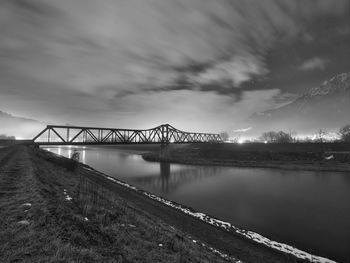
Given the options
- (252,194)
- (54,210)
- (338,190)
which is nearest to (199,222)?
(54,210)

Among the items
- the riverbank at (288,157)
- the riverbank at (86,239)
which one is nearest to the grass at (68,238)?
the riverbank at (86,239)

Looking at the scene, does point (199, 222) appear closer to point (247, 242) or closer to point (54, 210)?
point (247, 242)

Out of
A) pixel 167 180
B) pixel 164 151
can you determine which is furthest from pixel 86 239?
pixel 164 151

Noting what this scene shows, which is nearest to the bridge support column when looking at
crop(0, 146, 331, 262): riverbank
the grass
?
crop(0, 146, 331, 262): riverbank

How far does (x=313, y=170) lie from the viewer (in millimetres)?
57250

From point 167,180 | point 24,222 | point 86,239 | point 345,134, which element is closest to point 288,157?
point 167,180

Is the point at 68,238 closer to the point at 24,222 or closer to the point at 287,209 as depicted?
the point at 24,222

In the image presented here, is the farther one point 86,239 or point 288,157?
point 288,157

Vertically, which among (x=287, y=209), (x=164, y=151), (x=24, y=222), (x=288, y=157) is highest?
(x=24, y=222)

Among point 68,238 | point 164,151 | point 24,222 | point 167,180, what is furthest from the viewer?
point 164,151

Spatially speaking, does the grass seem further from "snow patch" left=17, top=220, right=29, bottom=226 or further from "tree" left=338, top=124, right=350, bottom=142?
"tree" left=338, top=124, right=350, bottom=142

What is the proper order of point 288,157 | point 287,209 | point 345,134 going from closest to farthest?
point 287,209 → point 288,157 → point 345,134

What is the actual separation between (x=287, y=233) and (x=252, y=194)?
1402cm

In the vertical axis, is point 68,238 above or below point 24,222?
below
